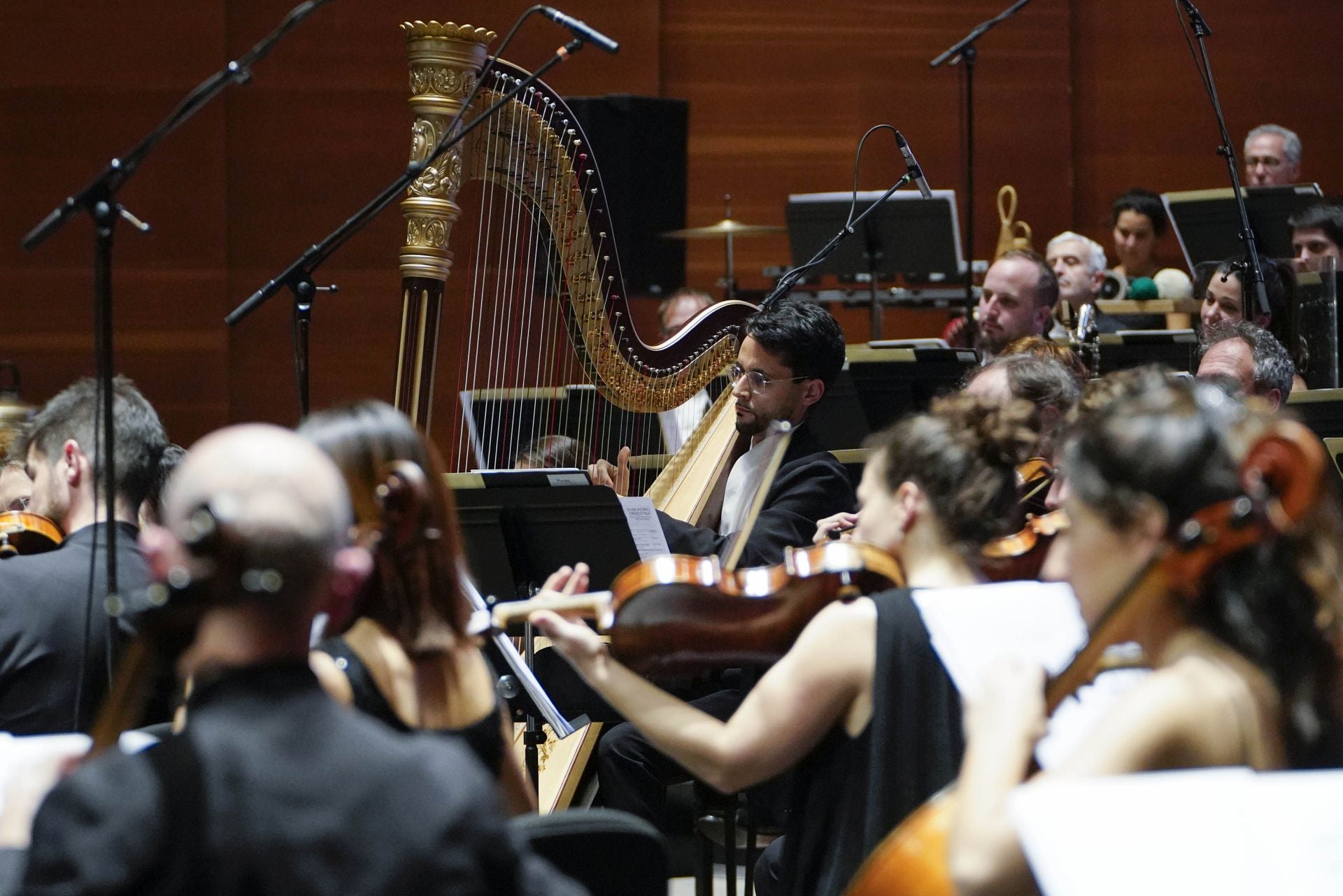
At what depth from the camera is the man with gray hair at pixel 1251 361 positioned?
12.7 ft

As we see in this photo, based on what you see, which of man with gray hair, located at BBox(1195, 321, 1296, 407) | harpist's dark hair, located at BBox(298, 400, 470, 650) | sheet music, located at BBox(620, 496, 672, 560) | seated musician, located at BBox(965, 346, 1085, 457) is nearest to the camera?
harpist's dark hair, located at BBox(298, 400, 470, 650)

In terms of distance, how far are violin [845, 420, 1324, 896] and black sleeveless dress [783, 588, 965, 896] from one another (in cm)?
47

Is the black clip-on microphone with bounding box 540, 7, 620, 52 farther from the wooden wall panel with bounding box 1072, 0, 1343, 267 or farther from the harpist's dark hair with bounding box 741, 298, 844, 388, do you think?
the wooden wall panel with bounding box 1072, 0, 1343, 267

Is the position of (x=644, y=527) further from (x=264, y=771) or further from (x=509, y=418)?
(x=264, y=771)

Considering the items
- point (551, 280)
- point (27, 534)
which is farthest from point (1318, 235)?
point (27, 534)

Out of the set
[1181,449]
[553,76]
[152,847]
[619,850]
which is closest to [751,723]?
[619,850]

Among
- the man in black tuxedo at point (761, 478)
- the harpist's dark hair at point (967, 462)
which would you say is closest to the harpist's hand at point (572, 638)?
the harpist's dark hair at point (967, 462)

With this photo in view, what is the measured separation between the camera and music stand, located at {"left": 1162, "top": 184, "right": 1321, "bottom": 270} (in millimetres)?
6078

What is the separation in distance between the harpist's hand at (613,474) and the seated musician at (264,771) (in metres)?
2.67

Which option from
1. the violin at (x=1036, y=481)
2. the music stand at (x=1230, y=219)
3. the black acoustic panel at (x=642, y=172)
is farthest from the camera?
the black acoustic panel at (x=642, y=172)

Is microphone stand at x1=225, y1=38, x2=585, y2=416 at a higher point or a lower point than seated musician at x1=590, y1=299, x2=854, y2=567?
higher

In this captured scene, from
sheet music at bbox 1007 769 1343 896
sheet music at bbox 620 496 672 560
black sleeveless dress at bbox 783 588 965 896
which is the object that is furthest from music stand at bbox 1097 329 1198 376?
sheet music at bbox 1007 769 1343 896

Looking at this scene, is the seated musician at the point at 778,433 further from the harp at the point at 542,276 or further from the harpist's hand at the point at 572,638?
the harpist's hand at the point at 572,638

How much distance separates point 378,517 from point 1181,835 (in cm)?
95
